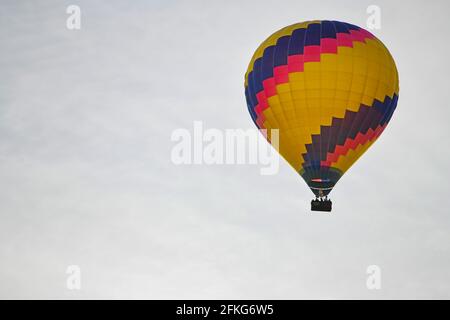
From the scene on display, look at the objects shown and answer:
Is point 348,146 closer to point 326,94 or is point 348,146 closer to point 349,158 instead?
point 349,158

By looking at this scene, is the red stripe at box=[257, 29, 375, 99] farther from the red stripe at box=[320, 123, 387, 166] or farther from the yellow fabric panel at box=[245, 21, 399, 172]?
the red stripe at box=[320, 123, 387, 166]

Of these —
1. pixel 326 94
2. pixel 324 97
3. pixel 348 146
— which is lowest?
pixel 348 146

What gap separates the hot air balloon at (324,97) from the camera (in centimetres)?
3275

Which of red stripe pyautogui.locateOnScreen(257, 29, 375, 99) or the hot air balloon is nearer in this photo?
the hot air balloon

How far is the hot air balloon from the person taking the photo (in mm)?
32750

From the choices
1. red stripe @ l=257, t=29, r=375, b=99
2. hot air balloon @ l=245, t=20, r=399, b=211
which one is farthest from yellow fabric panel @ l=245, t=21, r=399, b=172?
red stripe @ l=257, t=29, r=375, b=99

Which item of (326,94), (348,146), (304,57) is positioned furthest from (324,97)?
(348,146)

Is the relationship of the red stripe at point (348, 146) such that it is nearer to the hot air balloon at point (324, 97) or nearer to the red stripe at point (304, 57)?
the hot air balloon at point (324, 97)

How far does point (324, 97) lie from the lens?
32656mm

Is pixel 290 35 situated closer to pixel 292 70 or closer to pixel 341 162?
pixel 292 70

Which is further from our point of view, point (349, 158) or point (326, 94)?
point (349, 158)
